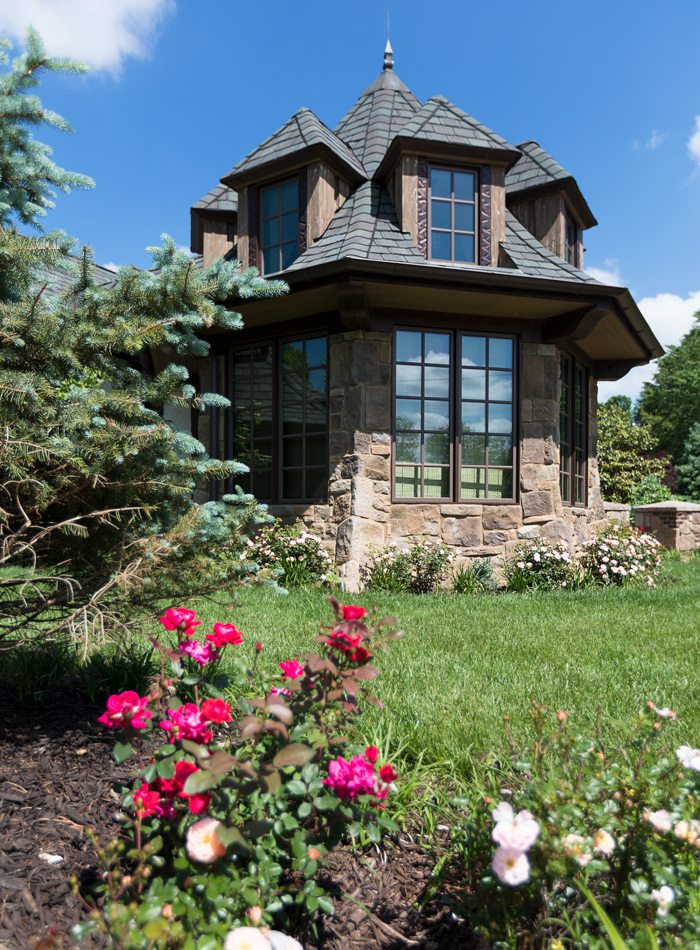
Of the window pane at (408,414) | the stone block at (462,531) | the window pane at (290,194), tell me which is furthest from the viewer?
the window pane at (290,194)

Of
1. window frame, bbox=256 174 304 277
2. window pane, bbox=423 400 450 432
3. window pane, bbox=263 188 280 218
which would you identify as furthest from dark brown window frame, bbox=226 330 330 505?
window pane, bbox=263 188 280 218

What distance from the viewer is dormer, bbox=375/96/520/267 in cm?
760

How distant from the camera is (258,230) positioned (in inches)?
327

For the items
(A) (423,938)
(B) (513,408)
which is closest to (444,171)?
(B) (513,408)

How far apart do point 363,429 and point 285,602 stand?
2.31 m

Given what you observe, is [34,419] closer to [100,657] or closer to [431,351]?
[100,657]

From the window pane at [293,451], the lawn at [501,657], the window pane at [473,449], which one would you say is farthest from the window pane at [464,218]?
the lawn at [501,657]

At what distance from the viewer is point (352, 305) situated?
6.98 metres

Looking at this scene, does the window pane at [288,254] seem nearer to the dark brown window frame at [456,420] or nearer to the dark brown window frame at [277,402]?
the dark brown window frame at [277,402]

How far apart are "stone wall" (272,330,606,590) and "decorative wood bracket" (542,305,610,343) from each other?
20 centimetres

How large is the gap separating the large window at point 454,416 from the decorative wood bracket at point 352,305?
0.59 metres

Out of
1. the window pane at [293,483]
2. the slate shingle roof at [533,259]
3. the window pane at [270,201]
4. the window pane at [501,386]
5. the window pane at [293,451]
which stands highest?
the window pane at [270,201]

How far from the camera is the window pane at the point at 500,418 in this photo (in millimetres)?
7848

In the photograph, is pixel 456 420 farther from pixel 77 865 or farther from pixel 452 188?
pixel 77 865
